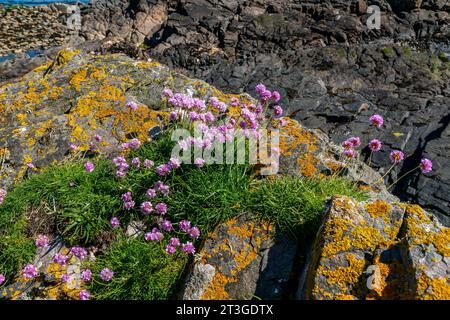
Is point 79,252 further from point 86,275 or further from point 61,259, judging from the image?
point 86,275

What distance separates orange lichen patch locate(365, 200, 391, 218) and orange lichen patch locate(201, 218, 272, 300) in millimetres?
1165

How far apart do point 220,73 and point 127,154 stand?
20.0 m

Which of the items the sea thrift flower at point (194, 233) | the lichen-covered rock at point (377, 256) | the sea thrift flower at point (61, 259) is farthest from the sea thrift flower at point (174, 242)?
the lichen-covered rock at point (377, 256)

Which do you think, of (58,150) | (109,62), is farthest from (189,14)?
(58,150)

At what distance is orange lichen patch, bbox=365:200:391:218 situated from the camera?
4617 millimetres

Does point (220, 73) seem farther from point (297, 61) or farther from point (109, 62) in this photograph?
point (109, 62)

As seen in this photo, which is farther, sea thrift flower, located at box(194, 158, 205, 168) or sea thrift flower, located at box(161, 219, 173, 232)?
sea thrift flower, located at box(194, 158, 205, 168)

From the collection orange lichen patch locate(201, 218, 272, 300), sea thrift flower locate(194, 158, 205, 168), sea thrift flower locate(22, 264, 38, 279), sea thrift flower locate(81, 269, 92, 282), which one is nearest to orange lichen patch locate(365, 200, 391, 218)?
orange lichen patch locate(201, 218, 272, 300)

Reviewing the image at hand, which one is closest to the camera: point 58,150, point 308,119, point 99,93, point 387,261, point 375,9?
point 387,261

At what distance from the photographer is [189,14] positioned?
121 ft

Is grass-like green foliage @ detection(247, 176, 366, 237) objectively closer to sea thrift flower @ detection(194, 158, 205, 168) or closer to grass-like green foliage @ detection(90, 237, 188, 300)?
sea thrift flower @ detection(194, 158, 205, 168)

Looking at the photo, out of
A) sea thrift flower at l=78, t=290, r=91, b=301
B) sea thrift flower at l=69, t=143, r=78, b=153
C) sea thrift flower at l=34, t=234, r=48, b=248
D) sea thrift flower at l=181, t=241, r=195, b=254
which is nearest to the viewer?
sea thrift flower at l=78, t=290, r=91, b=301

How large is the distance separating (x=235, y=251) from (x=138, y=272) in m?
1.18

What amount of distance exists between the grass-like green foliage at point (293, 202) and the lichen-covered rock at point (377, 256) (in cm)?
54
